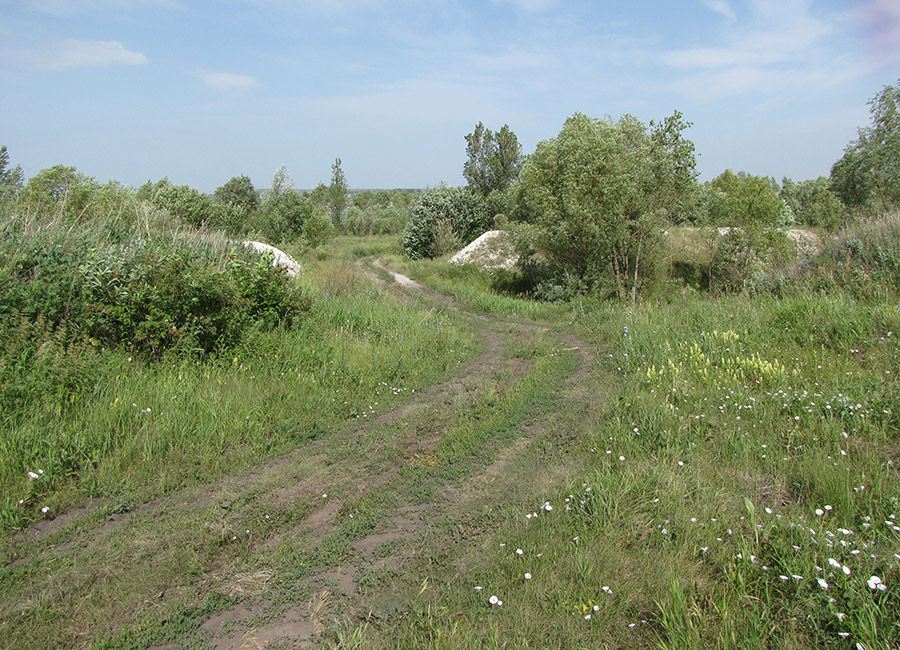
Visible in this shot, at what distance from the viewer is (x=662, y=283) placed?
16141 mm

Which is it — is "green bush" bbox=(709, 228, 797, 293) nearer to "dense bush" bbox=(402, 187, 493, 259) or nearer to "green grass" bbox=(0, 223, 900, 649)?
"green grass" bbox=(0, 223, 900, 649)

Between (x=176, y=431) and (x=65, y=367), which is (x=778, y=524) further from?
(x=65, y=367)

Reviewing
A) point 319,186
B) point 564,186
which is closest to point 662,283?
point 564,186

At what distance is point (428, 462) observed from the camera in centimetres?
495

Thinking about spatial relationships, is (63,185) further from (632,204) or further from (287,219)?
(632,204)

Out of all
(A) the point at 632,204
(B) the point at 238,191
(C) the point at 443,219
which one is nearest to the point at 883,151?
(A) the point at 632,204

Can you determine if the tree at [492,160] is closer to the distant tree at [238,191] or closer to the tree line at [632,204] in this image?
the tree line at [632,204]

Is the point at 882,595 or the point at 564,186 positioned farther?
the point at 564,186

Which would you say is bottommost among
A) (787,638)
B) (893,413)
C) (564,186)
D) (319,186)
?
(787,638)

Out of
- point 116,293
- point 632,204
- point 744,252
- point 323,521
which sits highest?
point 632,204

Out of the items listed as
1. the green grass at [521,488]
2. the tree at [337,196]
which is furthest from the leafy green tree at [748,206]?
the tree at [337,196]

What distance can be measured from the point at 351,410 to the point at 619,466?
3165mm

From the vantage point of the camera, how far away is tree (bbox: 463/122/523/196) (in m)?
31.4

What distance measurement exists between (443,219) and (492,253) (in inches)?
251
